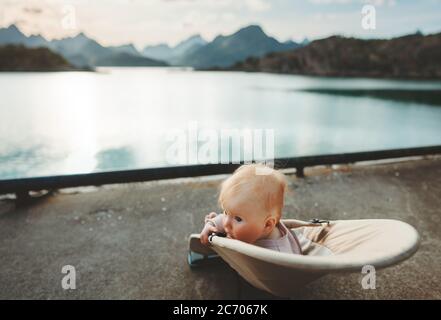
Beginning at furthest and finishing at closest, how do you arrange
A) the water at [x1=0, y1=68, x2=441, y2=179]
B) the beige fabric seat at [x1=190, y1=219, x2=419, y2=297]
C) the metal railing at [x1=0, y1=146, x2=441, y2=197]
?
the water at [x1=0, y1=68, x2=441, y2=179] < the metal railing at [x1=0, y1=146, x2=441, y2=197] < the beige fabric seat at [x1=190, y1=219, x2=419, y2=297]

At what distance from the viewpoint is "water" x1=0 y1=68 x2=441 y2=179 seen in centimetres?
1959

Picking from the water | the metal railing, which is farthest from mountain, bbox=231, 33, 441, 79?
the metal railing

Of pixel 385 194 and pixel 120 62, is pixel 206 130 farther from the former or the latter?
pixel 120 62

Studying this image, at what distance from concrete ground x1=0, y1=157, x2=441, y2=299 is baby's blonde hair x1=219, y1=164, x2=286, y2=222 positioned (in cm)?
59

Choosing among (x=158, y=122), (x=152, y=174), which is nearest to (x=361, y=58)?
(x=158, y=122)

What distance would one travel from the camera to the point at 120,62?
68562mm

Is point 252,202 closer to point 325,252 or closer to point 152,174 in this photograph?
point 325,252

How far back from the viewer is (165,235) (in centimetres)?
265

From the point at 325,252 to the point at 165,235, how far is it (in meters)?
1.28

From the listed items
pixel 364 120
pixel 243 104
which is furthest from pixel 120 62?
pixel 364 120

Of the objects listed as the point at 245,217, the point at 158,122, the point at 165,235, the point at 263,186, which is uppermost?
the point at 263,186

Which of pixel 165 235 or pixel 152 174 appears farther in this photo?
pixel 152 174

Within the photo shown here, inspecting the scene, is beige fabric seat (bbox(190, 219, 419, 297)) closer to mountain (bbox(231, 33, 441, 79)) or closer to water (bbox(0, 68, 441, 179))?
water (bbox(0, 68, 441, 179))

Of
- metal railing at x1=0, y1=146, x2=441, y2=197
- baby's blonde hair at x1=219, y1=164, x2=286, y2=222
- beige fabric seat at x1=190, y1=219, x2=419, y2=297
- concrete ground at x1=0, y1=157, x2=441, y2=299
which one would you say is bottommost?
concrete ground at x1=0, y1=157, x2=441, y2=299
